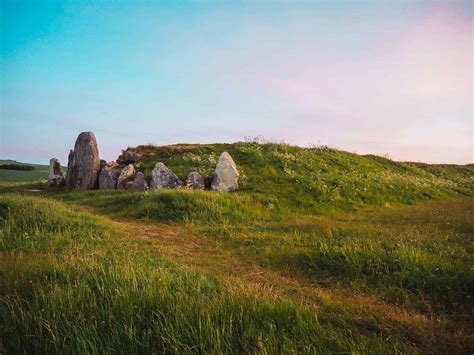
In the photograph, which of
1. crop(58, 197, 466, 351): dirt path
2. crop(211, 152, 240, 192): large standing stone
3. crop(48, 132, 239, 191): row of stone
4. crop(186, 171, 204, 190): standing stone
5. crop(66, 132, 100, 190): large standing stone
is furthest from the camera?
crop(66, 132, 100, 190): large standing stone

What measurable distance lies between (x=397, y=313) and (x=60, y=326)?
4.96 metres

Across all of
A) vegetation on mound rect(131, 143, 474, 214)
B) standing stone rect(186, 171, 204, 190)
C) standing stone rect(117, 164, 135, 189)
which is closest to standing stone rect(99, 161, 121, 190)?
standing stone rect(117, 164, 135, 189)

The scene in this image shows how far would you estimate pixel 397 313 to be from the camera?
5312mm

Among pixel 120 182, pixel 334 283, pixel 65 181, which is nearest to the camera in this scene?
pixel 334 283

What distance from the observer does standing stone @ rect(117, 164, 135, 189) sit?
914 inches

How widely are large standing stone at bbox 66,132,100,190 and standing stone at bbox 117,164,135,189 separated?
8.78 feet

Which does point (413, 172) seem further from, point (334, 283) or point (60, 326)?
point (60, 326)

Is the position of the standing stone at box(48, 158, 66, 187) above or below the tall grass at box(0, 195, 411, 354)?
above

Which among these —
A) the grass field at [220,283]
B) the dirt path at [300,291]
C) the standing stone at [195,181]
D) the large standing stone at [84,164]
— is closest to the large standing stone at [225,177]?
the standing stone at [195,181]

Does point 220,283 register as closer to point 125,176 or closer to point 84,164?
point 125,176

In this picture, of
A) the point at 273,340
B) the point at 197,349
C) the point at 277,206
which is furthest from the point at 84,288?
the point at 277,206

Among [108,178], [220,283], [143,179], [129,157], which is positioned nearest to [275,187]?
[143,179]

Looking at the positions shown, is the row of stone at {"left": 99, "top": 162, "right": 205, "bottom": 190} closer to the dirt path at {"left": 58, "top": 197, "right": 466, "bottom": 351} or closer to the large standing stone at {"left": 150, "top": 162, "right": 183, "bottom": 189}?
the large standing stone at {"left": 150, "top": 162, "right": 183, "bottom": 189}

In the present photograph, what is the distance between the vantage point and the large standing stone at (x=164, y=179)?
21.4 m
